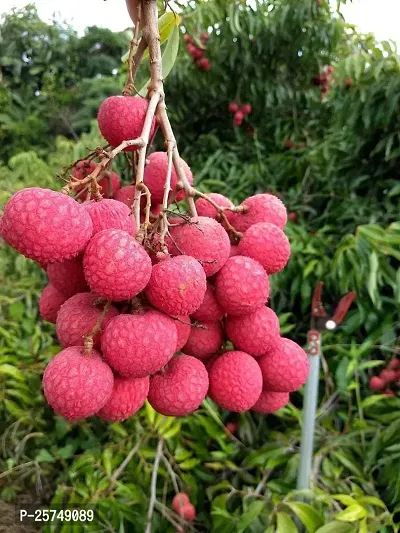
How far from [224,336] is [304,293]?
982 mm

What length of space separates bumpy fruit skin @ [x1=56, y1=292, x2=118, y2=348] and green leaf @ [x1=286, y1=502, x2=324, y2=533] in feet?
2.12

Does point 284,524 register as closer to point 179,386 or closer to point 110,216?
point 179,386

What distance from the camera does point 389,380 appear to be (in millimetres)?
1299

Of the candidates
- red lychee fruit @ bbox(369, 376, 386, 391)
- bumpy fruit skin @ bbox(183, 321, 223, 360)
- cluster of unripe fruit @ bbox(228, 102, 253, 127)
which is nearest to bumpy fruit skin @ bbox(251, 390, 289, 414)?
bumpy fruit skin @ bbox(183, 321, 223, 360)

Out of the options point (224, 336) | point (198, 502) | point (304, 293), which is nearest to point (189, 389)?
point (224, 336)

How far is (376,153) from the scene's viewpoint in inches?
67.5

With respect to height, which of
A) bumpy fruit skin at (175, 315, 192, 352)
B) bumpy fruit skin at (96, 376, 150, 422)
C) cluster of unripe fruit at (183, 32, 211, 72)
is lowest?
bumpy fruit skin at (96, 376, 150, 422)

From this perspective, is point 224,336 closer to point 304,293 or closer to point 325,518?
point 325,518

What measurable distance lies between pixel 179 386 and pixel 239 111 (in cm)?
226

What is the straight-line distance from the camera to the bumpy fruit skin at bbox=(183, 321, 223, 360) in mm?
499

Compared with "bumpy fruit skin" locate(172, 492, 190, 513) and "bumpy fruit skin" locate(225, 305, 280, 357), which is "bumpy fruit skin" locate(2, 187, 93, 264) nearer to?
"bumpy fruit skin" locate(225, 305, 280, 357)

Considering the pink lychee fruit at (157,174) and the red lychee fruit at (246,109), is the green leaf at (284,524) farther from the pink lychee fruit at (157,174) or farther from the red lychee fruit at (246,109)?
the red lychee fruit at (246,109)

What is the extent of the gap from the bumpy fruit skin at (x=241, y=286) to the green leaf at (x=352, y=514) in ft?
1.94

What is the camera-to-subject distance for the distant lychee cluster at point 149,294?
0.37 metres
